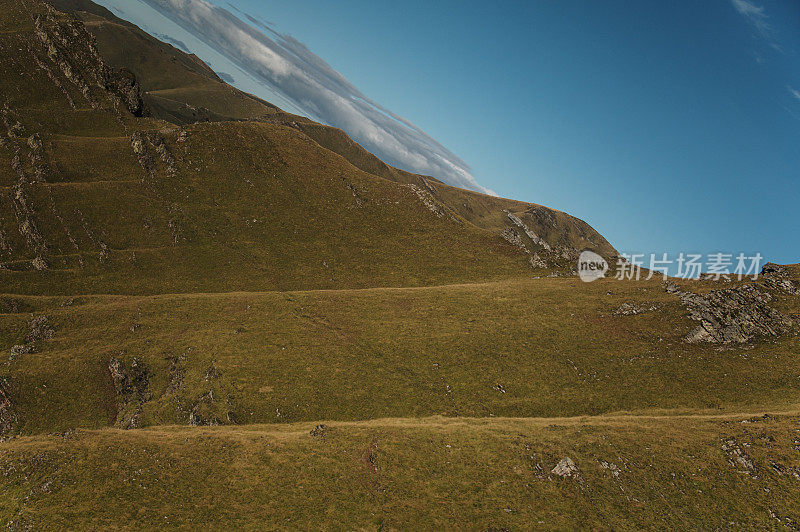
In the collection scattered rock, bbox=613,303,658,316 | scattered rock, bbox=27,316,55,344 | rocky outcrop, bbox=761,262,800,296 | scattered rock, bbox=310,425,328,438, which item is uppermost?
rocky outcrop, bbox=761,262,800,296

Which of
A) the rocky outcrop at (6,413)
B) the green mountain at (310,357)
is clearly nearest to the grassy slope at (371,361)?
the green mountain at (310,357)

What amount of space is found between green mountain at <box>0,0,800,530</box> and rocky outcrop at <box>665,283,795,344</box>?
37cm

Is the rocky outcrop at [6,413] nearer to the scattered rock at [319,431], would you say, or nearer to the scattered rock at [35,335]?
the scattered rock at [35,335]

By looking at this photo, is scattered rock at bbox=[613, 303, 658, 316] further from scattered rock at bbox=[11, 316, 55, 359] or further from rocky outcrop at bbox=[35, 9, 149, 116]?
rocky outcrop at bbox=[35, 9, 149, 116]

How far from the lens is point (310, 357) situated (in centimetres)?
5712

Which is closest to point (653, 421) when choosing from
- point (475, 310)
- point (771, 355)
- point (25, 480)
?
point (771, 355)

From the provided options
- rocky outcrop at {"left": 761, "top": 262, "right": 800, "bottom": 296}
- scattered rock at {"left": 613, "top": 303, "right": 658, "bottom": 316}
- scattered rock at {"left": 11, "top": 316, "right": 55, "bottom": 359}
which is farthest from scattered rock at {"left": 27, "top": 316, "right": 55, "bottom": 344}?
rocky outcrop at {"left": 761, "top": 262, "right": 800, "bottom": 296}

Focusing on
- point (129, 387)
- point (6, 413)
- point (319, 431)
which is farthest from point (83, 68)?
point (319, 431)

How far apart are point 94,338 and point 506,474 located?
6484 cm

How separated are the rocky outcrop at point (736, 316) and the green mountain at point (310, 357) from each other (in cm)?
37

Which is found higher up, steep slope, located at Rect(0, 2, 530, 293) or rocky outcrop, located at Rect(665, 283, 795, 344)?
rocky outcrop, located at Rect(665, 283, 795, 344)

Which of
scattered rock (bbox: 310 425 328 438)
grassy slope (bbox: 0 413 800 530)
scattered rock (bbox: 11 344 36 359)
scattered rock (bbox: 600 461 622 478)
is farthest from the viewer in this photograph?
scattered rock (bbox: 11 344 36 359)

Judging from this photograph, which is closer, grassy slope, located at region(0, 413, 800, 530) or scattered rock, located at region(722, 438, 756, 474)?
grassy slope, located at region(0, 413, 800, 530)

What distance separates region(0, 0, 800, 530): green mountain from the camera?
98.5 ft
